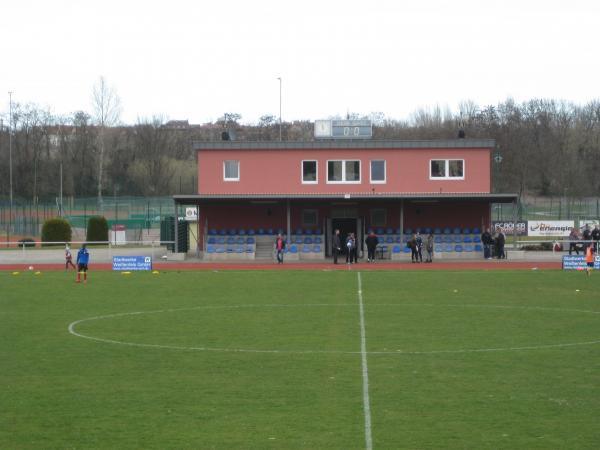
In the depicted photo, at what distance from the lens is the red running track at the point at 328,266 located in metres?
45.4

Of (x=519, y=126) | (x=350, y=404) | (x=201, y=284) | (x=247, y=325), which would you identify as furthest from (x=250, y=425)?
(x=519, y=126)

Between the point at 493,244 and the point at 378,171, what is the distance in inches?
304

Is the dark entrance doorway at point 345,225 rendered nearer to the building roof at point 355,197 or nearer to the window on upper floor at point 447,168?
the building roof at point 355,197

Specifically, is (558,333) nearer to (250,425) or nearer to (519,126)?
(250,425)

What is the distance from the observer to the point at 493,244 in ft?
169

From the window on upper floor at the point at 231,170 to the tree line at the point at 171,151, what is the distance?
41.0m

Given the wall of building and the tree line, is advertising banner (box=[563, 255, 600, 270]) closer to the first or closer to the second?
the wall of building

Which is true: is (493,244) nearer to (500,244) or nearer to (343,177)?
(500,244)

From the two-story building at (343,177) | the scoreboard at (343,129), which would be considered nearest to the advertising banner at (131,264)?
the two-story building at (343,177)

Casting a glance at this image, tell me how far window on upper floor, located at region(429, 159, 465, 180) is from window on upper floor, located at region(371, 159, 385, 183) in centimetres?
275

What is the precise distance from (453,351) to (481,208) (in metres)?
35.8

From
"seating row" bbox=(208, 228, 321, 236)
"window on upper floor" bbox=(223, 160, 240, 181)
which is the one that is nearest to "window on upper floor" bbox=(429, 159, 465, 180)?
"seating row" bbox=(208, 228, 321, 236)

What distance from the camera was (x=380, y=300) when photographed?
29.5 meters

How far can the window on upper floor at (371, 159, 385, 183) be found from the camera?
53812 millimetres
